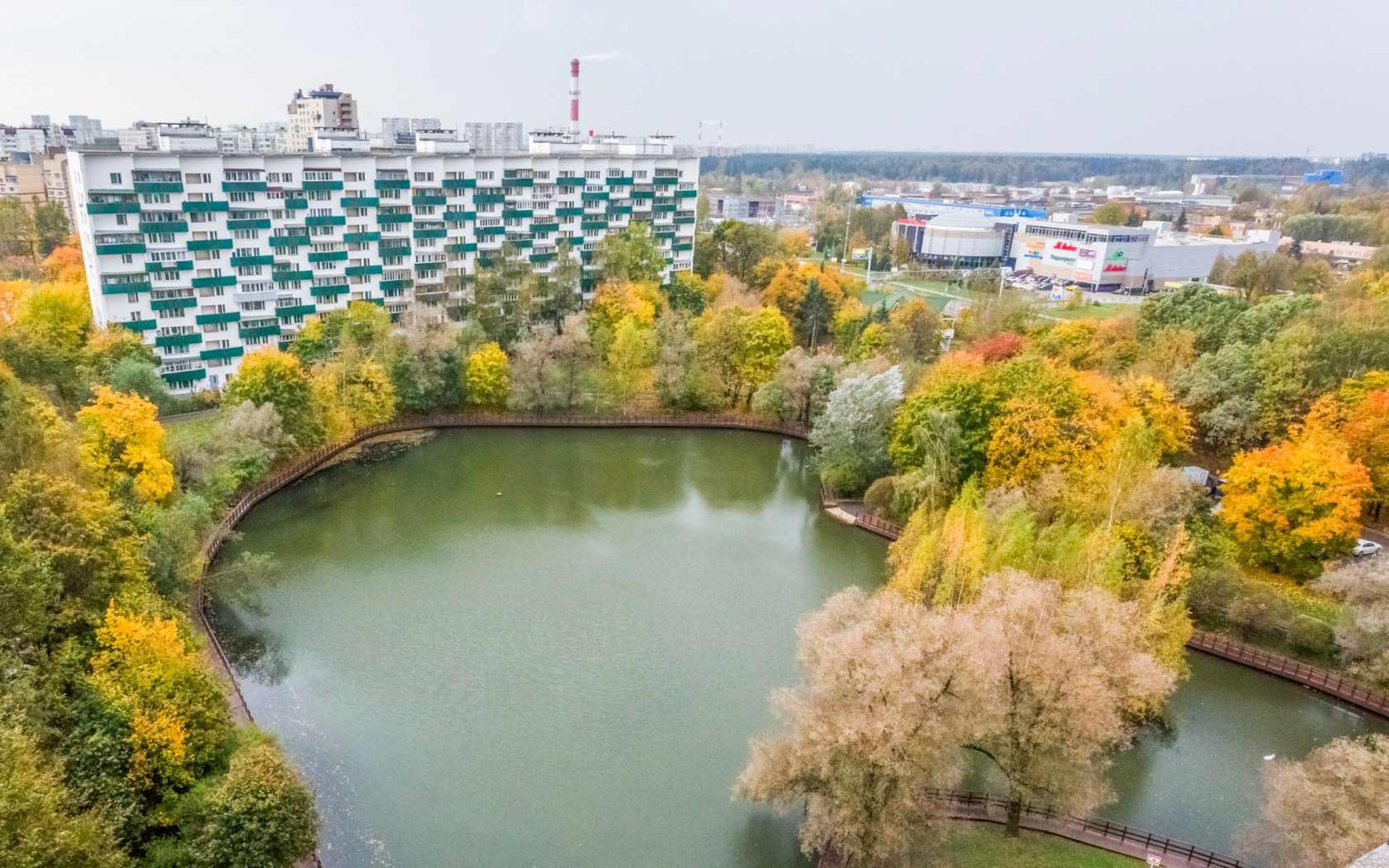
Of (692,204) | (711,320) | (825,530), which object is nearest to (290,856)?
(825,530)

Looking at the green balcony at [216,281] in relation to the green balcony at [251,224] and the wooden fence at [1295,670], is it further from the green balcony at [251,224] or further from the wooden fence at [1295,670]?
the wooden fence at [1295,670]

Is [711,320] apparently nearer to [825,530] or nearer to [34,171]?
[825,530]

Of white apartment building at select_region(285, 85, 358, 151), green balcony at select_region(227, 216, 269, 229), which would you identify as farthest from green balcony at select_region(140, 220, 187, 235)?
white apartment building at select_region(285, 85, 358, 151)

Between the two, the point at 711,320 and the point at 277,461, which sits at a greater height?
the point at 711,320

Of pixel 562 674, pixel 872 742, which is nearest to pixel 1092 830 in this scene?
pixel 872 742

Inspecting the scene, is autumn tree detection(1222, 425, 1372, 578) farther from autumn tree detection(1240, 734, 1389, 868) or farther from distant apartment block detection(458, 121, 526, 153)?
distant apartment block detection(458, 121, 526, 153)

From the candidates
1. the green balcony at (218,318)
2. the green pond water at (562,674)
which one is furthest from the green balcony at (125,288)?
the green pond water at (562,674)

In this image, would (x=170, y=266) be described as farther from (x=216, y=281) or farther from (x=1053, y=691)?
(x=1053, y=691)
